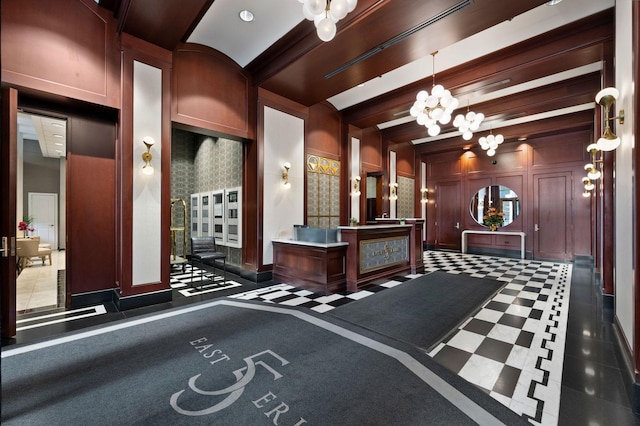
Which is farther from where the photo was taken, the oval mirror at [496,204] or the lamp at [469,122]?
the oval mirror at [496,204]

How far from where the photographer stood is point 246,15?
4383mm

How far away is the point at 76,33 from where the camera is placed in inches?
151

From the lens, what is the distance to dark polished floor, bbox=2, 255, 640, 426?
206 centimetres

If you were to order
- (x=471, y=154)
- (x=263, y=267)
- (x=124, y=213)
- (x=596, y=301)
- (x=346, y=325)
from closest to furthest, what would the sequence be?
(x=346, y=325) < (x=124, y=213) < (x=596, y=301) < (x=263, y=267) < (x=471, y=154)

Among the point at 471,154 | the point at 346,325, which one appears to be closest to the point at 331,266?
the point at 346,325

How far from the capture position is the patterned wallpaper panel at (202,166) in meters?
6.80

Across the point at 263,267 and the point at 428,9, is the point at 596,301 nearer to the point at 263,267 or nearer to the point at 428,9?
the point at 428,9

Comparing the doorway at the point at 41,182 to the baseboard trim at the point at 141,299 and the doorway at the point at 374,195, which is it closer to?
the baseboard trim at the point at 141,299

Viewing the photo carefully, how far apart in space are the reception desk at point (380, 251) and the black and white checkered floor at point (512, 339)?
0.78ft

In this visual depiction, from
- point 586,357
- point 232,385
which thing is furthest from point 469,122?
point 232,385

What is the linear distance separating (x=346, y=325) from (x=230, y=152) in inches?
204

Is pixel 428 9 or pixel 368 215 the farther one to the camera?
pixel 368 215

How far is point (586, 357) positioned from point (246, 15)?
6.08 m

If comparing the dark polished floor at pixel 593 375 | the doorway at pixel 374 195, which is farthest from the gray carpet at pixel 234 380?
the doorway at pixel 374 195
